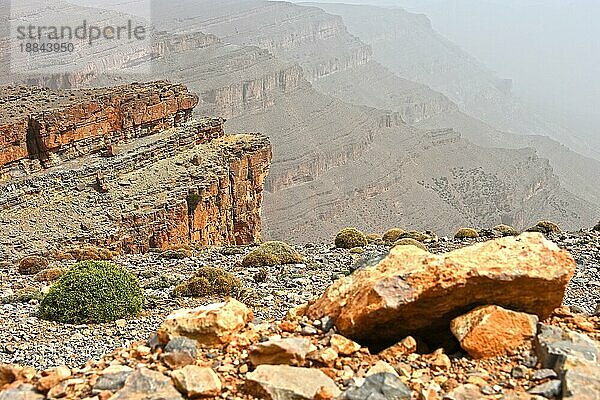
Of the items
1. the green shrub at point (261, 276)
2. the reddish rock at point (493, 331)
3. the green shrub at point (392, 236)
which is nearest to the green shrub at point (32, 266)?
the green shrub at point (261, 276)

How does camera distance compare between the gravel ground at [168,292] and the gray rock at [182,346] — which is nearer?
the gray rock at [182,346]

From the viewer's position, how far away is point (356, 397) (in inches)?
240

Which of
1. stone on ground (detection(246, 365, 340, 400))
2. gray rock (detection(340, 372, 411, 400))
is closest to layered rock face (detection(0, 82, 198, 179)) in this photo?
stone on ground (detection(246, 365, 340, 400))

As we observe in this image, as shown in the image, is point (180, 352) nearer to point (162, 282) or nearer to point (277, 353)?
point (277, 353)

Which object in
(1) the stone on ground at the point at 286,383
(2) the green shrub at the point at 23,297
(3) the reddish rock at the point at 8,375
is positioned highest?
(1) the stone on ground at the point at 286,383

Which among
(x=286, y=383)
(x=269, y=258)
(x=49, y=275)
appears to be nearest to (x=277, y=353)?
A: (x=286, y=383)

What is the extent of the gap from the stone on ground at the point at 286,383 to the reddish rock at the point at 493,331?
5.74 ft

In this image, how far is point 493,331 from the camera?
7.26 meters

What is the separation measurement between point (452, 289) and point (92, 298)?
10.9 metres

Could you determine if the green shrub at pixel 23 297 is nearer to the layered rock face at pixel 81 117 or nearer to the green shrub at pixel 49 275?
the green shrub at pixel 49 275

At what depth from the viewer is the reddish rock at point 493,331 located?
715 centimetres

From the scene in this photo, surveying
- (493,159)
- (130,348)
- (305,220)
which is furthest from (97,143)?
(493,159)

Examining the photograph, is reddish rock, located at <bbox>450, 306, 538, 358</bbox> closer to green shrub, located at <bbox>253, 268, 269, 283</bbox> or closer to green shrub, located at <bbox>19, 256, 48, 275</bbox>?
green shrub, located at <bbox>253, 268, 269, 283</bbox>

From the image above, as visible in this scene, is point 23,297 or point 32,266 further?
point 32,266
